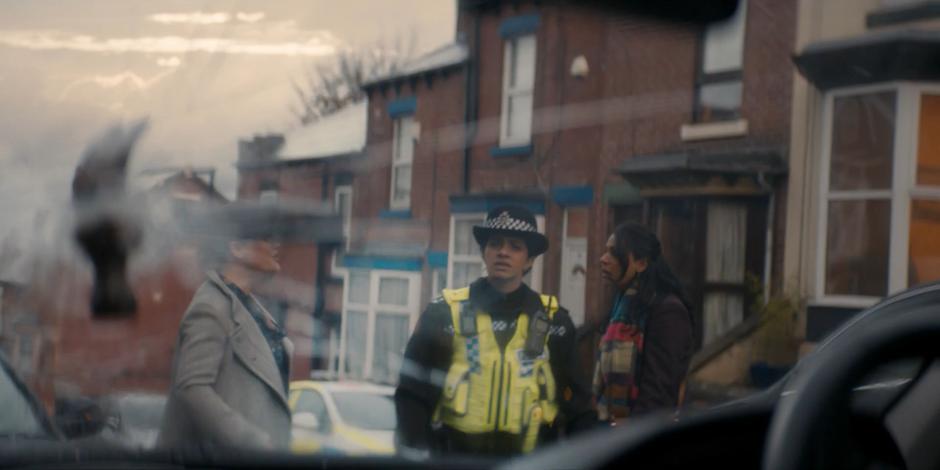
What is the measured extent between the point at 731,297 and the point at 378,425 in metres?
0.62

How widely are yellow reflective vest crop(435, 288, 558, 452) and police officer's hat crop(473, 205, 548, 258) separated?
0.09 meters

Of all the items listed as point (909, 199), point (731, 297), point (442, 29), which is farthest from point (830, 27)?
point (442, 29)

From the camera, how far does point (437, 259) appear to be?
230 cm

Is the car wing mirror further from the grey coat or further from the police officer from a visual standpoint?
the police officer

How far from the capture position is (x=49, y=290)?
2131 mm

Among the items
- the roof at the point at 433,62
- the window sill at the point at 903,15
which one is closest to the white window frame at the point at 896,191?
the window sill at the point at 903,15

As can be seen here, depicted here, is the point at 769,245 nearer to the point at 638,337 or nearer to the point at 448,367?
the point at 638,337

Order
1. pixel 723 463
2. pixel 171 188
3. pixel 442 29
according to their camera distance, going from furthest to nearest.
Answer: pixel 442 29
pixel 171 188
pixel 723 463

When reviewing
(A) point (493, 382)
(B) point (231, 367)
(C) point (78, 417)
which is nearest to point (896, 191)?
(A) point (493, 382)

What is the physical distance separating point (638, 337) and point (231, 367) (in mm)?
675

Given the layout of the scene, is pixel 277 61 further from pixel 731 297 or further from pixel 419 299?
pixel 731 297

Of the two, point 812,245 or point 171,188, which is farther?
point 812,245

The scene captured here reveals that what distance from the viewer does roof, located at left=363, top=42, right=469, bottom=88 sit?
2.26 metres

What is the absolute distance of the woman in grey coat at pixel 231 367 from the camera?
2158 mm
